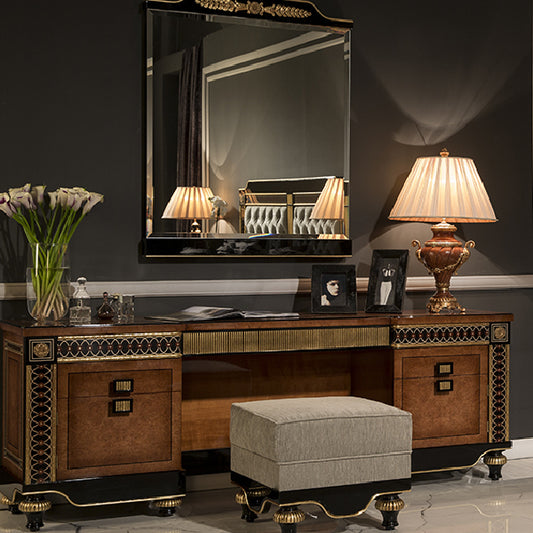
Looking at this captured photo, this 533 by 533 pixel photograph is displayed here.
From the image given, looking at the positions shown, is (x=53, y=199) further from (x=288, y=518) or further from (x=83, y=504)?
(x=288, y=518)

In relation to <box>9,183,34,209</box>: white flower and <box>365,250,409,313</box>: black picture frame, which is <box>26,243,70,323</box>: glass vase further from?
<box>365,250,409,313</box>: black picture frame

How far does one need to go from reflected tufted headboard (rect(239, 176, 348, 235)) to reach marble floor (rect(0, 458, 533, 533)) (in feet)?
3.90

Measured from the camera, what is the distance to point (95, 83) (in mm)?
3803

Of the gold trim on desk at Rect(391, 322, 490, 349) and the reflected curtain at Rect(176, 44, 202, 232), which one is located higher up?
the reflected curtain at Rect(176, 44, 202, 232)

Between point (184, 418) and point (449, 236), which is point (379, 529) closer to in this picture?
point (184, 418)

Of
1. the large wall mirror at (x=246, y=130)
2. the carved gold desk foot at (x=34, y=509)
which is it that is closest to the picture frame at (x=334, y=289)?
the large wall mirror at (x=246, y=130)

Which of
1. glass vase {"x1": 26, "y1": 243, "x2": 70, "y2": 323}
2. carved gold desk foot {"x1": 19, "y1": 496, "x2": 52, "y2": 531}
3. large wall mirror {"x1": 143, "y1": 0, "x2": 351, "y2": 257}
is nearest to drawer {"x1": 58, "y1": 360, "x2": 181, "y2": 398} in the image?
glass vase {"x1": 26, "y1": 243, "x2": 70, "y2": 323}

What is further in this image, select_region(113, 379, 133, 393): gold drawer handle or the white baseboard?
the white baseboard

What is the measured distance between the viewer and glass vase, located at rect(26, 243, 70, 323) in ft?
11.3

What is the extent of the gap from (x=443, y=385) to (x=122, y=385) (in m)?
1.40

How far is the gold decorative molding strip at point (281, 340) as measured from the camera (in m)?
3.49

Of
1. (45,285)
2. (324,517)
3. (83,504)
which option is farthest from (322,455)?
(45,285)

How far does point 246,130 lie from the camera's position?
4004mm

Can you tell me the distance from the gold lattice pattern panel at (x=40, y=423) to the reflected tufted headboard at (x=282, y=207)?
3.86 feet
